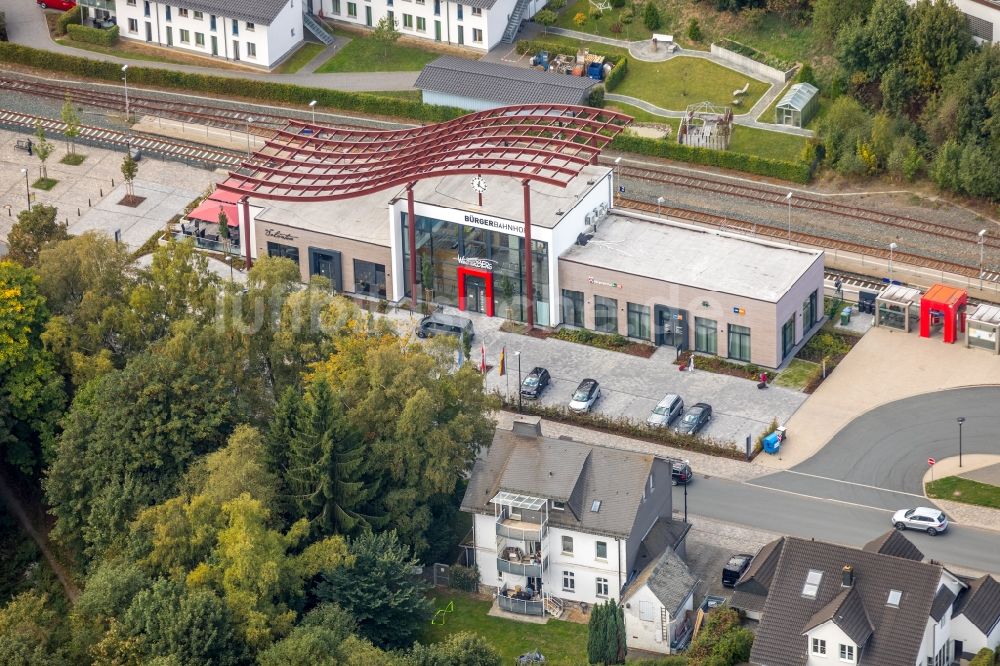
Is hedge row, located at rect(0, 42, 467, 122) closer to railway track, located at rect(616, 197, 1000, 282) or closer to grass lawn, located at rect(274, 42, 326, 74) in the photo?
grass lawn, located at rect(274, 42, 326, 74)

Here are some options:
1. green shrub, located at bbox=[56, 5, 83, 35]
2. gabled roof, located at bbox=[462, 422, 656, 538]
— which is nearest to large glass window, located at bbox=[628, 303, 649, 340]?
gabled roof, located at bbox=[462, 422, 656, 538]

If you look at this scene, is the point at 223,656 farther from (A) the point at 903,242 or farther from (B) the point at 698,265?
(A) the point at 903,242

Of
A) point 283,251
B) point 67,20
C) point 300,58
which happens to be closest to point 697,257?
point 283,251

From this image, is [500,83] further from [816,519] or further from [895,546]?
[895,546]

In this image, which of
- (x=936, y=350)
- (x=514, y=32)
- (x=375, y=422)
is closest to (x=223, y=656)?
(x=375, y=422)

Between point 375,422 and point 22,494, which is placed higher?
point 375,422

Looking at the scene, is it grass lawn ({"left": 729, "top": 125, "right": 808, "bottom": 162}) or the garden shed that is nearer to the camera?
grass lawn ({"left": 729, "top": 125, "right": 808, "bottom": 162})

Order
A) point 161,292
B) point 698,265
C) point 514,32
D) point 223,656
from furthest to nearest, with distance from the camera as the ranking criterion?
point 514,32
point 698,265
point 161,292
point 223,656

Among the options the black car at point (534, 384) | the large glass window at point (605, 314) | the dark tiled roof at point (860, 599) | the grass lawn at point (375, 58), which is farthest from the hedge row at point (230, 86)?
the dark tiled roof at point (860, 599)
